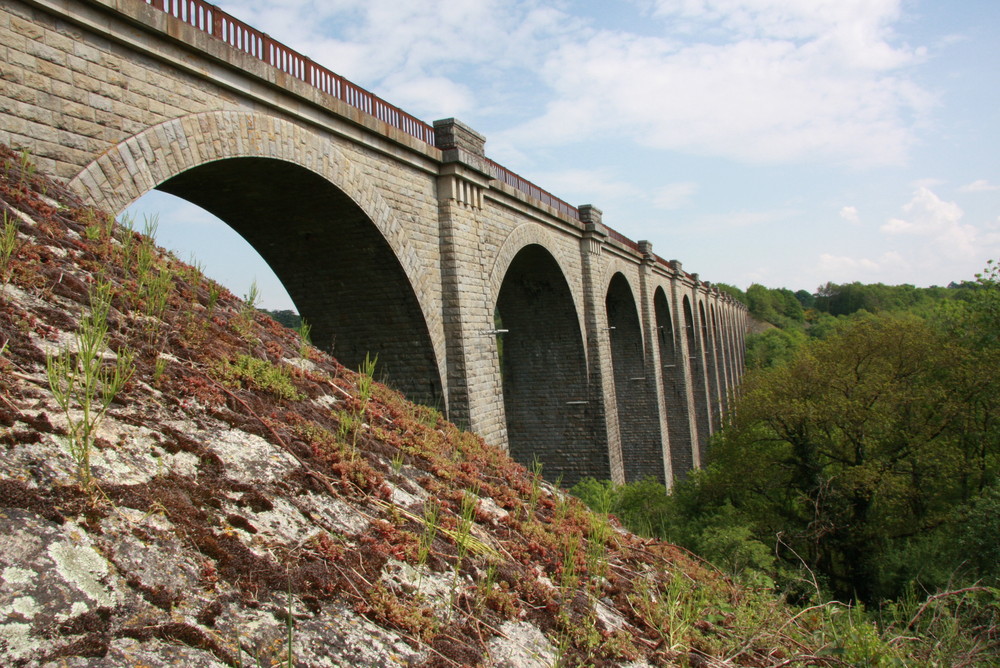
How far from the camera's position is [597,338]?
1695cm

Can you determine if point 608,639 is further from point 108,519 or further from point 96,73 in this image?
point 96,73

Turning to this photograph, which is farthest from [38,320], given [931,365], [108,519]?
[931,365]

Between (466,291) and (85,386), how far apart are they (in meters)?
8.15

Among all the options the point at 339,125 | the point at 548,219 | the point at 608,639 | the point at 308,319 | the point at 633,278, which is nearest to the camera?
the point at 608,639

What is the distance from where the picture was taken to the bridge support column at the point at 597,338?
16734 mm

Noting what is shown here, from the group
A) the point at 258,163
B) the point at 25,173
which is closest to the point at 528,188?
the point at 258,163

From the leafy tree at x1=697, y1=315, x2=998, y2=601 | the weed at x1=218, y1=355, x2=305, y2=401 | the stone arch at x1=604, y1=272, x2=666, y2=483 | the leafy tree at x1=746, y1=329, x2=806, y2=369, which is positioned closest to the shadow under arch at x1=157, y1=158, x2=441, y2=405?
the weed at x1=218, y1=355, x2=305, y2=401

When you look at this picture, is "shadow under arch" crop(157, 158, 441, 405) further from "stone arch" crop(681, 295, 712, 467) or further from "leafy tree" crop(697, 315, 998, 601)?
"stone arch" crop(681, 295, 712, 467)

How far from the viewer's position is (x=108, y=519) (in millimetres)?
1881

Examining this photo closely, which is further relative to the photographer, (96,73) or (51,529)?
(96,73)

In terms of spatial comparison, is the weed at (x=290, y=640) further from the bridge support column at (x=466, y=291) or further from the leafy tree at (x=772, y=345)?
the leafy tree at (x=772, y=345)

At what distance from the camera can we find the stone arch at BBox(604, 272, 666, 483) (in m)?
22.4

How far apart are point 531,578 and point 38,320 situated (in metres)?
2.51

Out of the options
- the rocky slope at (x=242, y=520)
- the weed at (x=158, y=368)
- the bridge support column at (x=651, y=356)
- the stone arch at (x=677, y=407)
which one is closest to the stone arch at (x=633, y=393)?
the bridge support column at (x=651, y=356)
